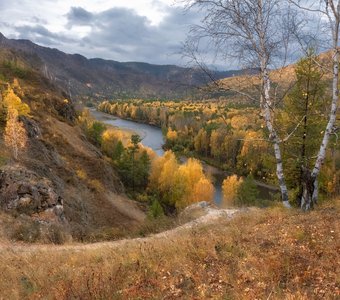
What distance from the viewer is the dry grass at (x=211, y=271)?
Result: 19.6 ft

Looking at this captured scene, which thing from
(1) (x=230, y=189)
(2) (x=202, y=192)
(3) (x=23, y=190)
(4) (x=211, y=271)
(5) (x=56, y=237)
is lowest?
(2) (x=202, y=192)

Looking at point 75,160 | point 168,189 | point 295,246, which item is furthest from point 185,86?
point 168,189

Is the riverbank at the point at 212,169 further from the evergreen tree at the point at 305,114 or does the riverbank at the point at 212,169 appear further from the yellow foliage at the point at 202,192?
the evergreen tree at the point at 305,114

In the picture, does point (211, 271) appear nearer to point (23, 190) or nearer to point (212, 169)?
point (23, 190)

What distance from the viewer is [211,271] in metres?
6.82

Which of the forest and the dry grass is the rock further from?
the dry grass

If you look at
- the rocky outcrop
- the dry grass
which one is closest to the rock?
the rocky outcrop

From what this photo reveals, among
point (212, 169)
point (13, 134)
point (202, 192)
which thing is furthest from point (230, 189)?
point (13, 134)

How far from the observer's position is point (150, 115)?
16738cm

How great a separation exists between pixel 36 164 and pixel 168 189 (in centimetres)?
2874

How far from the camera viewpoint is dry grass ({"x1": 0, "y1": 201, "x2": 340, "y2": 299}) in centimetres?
598

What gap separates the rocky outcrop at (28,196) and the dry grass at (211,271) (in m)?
15.6

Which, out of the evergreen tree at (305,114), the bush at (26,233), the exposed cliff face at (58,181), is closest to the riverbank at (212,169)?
the evergreen tree at (305,114)

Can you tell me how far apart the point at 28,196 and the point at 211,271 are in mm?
21400
